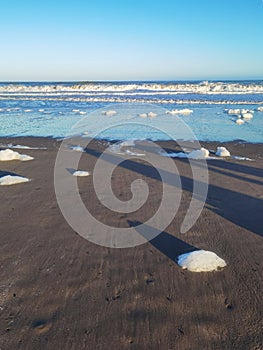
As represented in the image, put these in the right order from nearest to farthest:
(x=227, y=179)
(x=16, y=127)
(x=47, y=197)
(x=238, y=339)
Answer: (x=238, y=339) → (x=47, y=197) → (x=227, y=179) → (x=16, y=127)

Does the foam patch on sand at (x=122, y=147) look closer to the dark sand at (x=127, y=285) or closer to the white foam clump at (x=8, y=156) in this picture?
the white foam clump at (x=8, y=156)

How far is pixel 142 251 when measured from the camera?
4.91 m

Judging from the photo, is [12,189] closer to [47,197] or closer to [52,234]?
[47,197]

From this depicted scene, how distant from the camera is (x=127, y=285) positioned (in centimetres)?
407

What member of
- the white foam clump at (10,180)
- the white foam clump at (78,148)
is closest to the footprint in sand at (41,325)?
the white foam clump at (10,180)

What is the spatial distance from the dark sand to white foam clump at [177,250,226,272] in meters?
0.10

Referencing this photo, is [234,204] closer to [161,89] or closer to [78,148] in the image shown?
[78,148]

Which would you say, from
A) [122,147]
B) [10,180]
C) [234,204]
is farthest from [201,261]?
[122,147]

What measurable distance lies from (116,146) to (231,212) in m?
7.17

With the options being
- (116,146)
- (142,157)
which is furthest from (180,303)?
(116,146)

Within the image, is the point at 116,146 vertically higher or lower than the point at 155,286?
lower

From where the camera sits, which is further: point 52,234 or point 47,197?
point 47,197

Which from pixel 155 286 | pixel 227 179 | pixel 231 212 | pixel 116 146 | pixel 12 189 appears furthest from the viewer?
pixel 116 146

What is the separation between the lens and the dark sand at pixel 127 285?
3.26 meters
